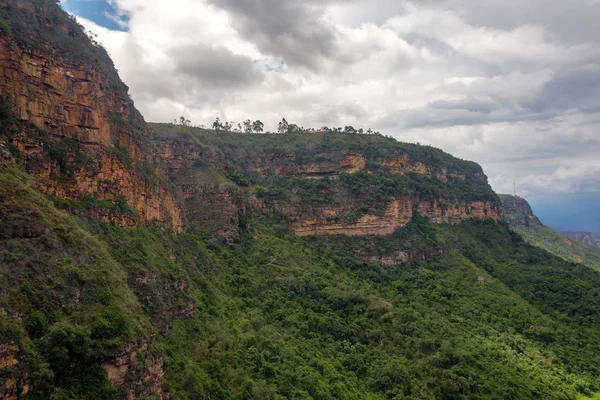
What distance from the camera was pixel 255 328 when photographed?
133 feet

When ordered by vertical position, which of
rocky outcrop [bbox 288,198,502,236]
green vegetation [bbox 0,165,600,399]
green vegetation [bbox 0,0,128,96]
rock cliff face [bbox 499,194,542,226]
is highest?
green vegetation [bbox 0,0,128,96]

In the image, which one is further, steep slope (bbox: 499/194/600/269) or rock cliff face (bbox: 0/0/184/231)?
steep slope (bbox: 499/194/600/269)

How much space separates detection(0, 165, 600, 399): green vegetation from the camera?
20750 mm

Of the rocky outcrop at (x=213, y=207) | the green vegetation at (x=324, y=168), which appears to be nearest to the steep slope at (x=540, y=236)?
the green vegetation at (x=324, y=168)

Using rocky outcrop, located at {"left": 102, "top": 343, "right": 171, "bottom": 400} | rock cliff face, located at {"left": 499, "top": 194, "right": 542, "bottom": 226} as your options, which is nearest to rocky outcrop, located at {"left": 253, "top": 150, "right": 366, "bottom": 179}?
rocky outcrop, located at {"left": 102, "top": 343, "right": 171, "bottom": 400}

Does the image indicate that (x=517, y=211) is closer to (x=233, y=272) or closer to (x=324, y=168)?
(x=324, y=168)

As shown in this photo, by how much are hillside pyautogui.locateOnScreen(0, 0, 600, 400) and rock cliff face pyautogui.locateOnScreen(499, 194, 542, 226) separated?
56989 mm

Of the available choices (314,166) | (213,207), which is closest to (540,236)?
(314,166)

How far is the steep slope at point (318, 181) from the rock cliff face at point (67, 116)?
68.3 feet

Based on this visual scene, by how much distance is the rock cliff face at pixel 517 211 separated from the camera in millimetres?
136500

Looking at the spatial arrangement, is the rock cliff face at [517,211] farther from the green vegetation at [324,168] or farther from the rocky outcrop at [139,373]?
the rocky outcrop at [139,373]

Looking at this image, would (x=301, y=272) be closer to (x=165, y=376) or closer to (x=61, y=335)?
(x=165, y=376)

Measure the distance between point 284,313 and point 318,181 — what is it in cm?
3667

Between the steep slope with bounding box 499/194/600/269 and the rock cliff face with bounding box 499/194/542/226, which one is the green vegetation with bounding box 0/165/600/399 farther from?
the rock cliff face with bounding box 499/194/542/226
